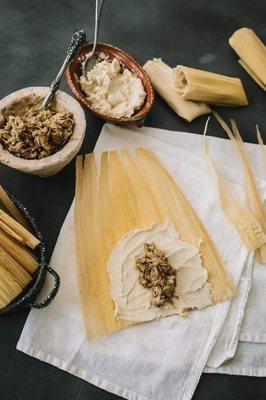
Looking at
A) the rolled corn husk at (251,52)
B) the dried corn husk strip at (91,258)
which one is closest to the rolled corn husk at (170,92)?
the rolled corn husk at (251,52)

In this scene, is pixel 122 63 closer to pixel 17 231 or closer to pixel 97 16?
pixel 97 16

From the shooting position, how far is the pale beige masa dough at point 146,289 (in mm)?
1540

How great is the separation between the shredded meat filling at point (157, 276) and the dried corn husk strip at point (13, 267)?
0.35 metres

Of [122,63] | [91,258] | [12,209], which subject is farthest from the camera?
[122,63]

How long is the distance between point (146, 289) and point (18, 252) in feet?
1.32

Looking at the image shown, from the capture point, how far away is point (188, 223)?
167 centimetres

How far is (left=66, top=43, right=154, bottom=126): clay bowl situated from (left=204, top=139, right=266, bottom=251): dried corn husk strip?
0.30 m

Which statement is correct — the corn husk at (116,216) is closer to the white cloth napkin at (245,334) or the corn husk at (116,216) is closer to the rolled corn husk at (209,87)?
the white cloth napkin at (245,334)

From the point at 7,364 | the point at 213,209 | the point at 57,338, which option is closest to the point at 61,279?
the point at 57,338

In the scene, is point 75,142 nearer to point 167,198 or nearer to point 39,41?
point 167,198

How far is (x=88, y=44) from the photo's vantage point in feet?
5.94

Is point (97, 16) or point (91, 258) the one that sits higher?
point (97, 16)

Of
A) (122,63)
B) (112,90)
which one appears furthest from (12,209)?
(122,63)

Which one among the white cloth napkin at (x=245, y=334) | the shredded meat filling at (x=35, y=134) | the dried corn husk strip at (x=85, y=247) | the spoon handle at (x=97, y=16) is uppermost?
the spoon handle at (x=97, y=16)
